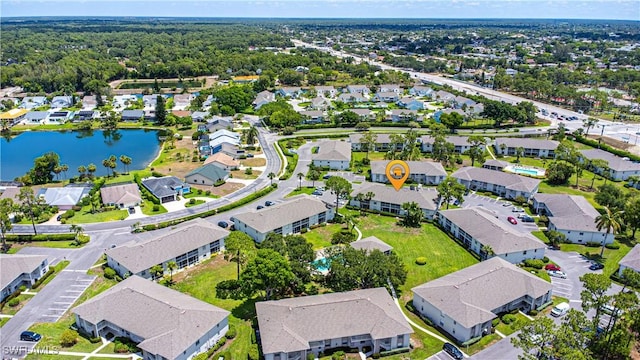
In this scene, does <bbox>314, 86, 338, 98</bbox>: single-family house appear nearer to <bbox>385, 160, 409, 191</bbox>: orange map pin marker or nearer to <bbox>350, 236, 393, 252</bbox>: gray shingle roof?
<bbox>385, 160, 409, 191</bbox>: orange map pin marker

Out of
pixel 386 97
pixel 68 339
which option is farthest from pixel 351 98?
pixel 68 339

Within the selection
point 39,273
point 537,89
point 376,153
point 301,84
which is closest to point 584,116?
point 537,89

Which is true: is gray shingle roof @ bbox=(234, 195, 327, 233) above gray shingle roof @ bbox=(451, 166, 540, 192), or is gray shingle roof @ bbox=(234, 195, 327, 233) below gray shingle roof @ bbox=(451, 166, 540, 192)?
below

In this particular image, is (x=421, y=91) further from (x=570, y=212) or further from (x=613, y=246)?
(x=613, y=246)

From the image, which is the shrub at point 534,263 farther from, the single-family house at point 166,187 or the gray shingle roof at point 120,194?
the gray shingle roof at point 120,194

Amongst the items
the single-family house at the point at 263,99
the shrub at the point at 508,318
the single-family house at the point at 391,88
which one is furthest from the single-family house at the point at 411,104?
the shrub at the point at 508,318

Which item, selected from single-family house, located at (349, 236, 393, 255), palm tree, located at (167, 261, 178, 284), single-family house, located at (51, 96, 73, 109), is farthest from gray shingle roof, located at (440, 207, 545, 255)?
single-family house, located at (51, 96, 73, 109)
